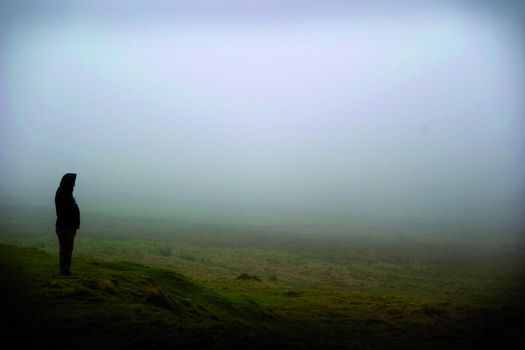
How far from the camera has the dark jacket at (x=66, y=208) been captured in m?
11.9

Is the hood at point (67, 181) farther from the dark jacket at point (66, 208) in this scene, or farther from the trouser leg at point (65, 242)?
the trouser leg at point (65, 242)

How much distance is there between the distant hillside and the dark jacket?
169 cm

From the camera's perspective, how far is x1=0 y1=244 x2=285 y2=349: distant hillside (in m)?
8.59

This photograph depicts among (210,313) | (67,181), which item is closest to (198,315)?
(210,313)

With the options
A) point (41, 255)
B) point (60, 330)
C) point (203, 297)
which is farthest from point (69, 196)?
point (41, 255)

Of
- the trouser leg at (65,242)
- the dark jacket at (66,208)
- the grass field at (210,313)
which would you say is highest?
the dark jacket at (66,208)

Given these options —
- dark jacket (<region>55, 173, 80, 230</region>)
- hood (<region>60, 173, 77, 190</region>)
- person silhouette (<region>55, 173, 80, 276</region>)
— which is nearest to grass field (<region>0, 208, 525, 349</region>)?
person silhouette (<region>55, 173, 80, 276</region>)

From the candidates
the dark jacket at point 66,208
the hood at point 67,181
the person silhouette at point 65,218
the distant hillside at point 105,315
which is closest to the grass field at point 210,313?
the distant hillside at point 105,315

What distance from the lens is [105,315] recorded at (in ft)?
32.3

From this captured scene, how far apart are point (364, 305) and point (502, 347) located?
25.0ft

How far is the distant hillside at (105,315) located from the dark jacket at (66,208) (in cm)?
169

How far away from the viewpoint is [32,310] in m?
9.68

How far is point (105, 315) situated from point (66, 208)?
3864mm

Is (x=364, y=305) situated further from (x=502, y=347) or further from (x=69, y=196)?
(x=69, y=196)
